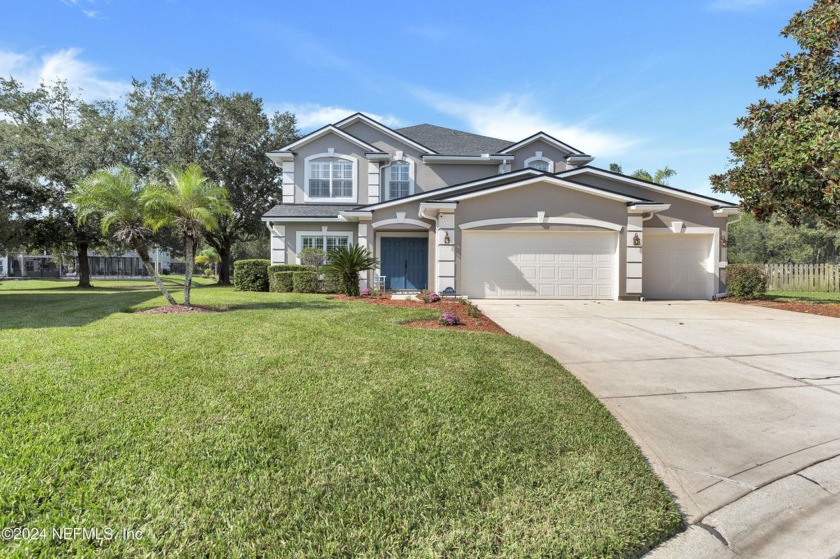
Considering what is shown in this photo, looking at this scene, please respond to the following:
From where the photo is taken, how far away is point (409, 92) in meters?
17.5

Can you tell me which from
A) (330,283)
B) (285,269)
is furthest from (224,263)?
(330,283)

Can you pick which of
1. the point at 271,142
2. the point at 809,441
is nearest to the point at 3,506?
the point at 809,441

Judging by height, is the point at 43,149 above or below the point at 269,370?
above

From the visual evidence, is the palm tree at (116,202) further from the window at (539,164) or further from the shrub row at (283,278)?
the window at (539,164)

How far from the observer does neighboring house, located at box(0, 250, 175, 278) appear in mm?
46344

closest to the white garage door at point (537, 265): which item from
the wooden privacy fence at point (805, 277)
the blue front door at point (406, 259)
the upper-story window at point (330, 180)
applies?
the blue front door at point (406, 259)

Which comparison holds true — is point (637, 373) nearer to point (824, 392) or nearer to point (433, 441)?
point (824, 392)

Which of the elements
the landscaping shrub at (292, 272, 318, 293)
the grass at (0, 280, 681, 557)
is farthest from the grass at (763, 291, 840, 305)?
the landscaping shrub at (292, 272, 318, 293)

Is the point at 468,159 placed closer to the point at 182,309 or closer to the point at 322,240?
the point at 322,240

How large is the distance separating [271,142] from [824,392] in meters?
28.0

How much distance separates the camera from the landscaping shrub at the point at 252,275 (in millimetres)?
16781

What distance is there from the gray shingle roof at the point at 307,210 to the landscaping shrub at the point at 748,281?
15862 millimetres

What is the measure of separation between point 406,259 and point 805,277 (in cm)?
2085

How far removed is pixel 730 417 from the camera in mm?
3934
